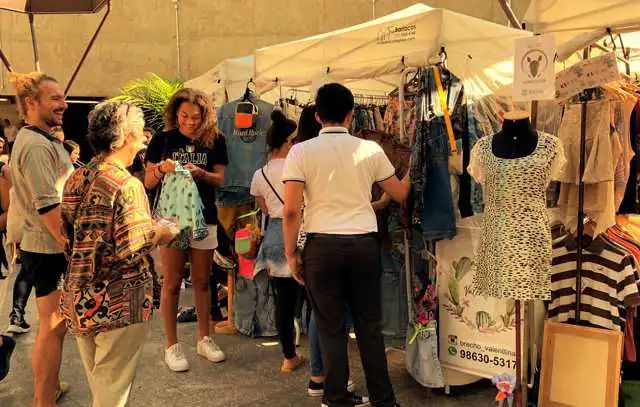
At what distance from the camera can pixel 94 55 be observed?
1178 cm

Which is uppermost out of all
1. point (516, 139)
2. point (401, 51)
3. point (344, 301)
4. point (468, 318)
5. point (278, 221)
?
point (401, 51)

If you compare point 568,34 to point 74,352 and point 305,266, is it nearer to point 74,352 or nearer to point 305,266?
point 305,266

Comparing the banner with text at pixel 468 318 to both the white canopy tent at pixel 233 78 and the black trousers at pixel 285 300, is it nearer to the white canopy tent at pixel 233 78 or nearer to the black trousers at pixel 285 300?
the black trousers at pixel 285 300

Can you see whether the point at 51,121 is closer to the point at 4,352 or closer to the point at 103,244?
the point at 103,244

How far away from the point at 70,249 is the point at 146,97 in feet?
26.4

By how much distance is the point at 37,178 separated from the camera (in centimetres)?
274

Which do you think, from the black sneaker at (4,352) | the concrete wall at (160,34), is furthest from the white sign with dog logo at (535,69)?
the concrete wall at (160,34)

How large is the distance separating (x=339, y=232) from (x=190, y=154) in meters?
1.49

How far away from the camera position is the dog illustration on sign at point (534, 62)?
97.3 inches

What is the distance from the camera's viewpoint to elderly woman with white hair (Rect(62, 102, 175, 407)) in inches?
86.9

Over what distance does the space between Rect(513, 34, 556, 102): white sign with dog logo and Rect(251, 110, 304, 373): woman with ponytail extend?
1.49 metres

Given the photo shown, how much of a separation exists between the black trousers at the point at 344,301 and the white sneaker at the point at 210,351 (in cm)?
136

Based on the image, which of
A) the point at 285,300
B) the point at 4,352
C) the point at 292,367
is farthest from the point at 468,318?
→ the point at 4,352

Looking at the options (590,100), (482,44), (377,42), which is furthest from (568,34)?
(377,42)
